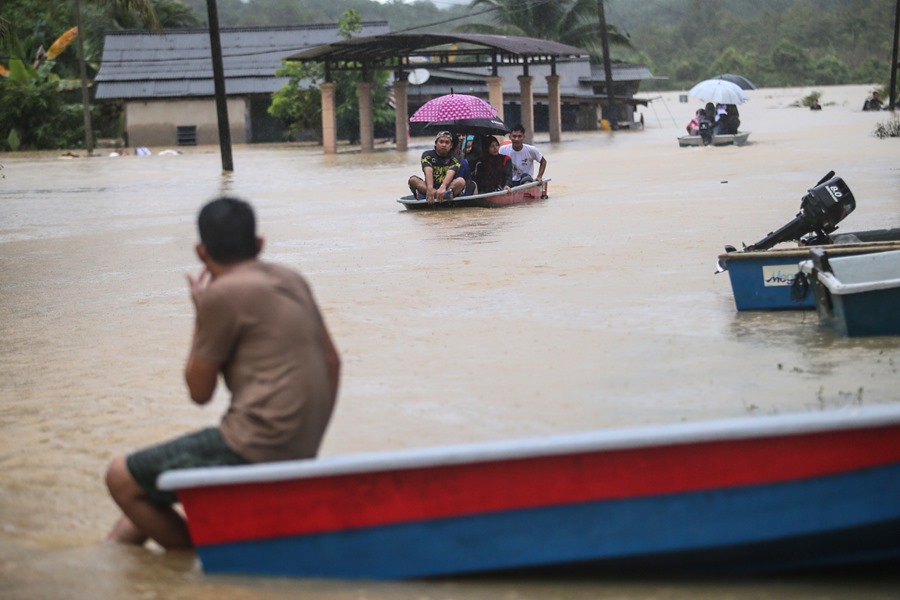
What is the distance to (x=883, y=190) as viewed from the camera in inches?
704

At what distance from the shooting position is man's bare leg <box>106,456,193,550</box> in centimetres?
458

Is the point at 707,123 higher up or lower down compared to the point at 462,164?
higher up

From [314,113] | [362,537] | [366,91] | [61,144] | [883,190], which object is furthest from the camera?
[61,144]

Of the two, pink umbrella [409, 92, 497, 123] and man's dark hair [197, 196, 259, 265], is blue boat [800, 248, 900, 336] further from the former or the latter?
pink umbrella [409, 92, 497, 123]

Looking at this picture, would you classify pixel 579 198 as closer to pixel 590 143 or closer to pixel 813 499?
pixel 813 499

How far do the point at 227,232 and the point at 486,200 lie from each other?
1324cm

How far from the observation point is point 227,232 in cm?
433

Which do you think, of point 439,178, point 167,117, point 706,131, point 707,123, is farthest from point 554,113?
point 439,178

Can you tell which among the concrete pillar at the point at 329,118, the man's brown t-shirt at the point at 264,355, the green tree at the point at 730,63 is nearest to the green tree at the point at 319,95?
the concrete pillar at the point at 329,118

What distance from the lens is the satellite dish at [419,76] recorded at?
152 ft

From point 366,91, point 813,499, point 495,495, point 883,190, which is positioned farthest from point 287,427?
point 366,91

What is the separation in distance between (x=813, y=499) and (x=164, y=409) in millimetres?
4013

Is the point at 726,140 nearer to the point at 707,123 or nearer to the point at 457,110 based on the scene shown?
the point at 707,123

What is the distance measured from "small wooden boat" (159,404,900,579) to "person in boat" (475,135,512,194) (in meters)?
13.6
